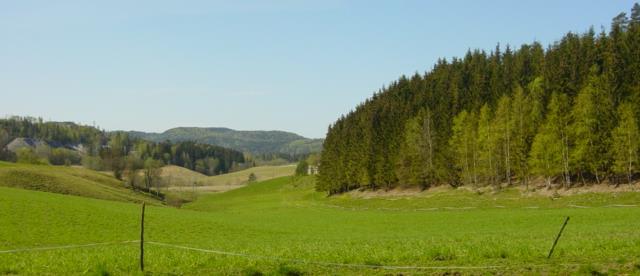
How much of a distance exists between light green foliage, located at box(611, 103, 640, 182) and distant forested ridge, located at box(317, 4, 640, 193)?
0.44 ft

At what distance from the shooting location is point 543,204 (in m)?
63.8

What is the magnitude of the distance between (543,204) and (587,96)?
58.1 feet

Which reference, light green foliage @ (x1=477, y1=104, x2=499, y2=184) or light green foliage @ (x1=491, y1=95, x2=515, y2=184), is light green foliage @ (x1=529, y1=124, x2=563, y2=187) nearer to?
light green foliage @ (x1=491, y1=95, x2=515, y2=184)

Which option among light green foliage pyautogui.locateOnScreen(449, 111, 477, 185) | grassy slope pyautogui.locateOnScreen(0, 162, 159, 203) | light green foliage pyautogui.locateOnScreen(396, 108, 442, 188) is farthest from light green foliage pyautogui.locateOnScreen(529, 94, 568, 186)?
grassy slope pyautogui.locateOnScreen(0, 162, 159, 203)

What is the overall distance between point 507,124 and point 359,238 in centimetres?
5281

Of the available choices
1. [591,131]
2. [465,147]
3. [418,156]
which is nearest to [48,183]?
[418,156]

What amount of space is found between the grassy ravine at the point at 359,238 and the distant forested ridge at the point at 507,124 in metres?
7.77

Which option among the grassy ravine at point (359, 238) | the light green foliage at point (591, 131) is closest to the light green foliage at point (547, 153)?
the light green foliage at point (591, 131)

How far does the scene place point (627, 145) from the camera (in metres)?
66.2

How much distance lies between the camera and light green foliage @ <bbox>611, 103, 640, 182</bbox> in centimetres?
6531

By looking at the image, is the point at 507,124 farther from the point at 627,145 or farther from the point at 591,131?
the point at 627,145

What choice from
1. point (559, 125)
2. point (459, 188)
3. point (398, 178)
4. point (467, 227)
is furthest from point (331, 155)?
point (467, 227)

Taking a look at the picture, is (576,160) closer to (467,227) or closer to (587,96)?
(587,96)

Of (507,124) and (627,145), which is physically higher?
(507,124)
